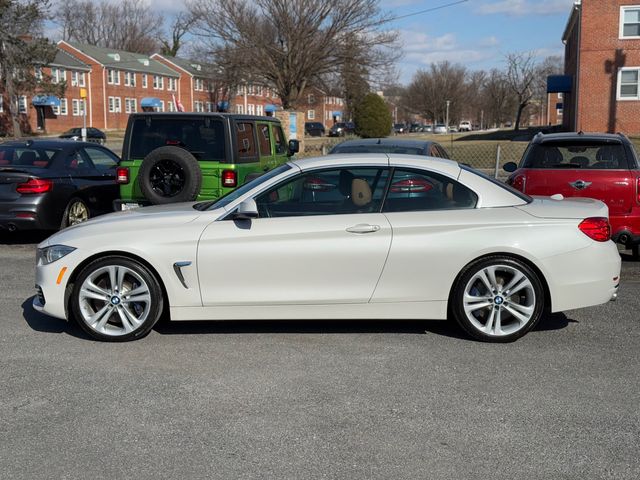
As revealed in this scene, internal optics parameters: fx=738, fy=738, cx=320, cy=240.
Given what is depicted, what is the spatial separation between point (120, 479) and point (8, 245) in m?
8.60

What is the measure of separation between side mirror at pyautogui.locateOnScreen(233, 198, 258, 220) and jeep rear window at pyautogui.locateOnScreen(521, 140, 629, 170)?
4.75 m

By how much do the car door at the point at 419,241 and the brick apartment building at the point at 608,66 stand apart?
32360 millimetres

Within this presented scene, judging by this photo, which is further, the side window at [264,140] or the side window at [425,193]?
the side window at [264,140]

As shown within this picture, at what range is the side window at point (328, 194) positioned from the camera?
6.00m

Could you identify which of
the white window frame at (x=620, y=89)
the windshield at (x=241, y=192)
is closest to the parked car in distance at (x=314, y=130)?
the white window frame at (x=620, y=89)

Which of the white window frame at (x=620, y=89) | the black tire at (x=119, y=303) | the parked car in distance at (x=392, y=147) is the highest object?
the white window frame at (x=620, y=89)

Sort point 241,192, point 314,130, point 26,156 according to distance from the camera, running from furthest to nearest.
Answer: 1. point 314,130
2. point 26,156
3. point 241,192

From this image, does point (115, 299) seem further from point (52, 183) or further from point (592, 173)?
point (592, 173)

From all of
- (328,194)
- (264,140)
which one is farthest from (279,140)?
(328,194)

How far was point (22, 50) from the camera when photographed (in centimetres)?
5444

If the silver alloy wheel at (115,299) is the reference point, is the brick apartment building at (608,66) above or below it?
above

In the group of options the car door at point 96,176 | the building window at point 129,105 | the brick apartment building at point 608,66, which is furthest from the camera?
the building window at point 129,105

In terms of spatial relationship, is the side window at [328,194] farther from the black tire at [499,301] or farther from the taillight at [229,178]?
the taillight at [229,178]

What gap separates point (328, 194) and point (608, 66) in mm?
34670
